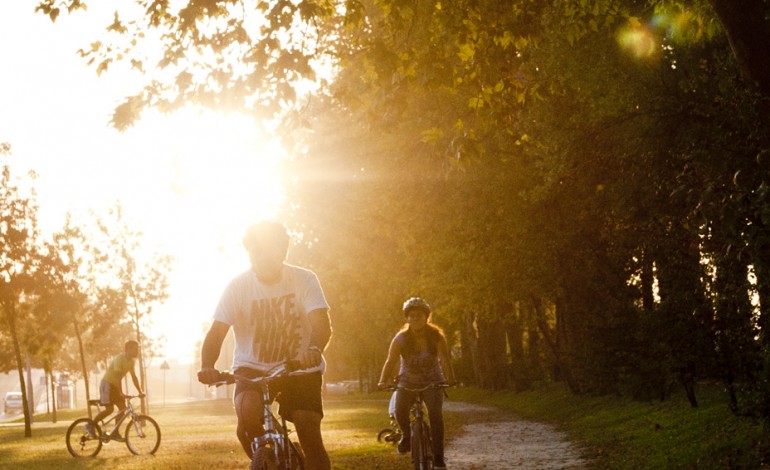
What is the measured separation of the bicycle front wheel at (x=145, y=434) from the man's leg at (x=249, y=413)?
13.9 m

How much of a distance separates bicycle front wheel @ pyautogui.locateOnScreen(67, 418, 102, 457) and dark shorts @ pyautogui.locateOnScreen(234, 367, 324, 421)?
14.7 meters

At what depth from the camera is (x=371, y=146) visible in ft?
100

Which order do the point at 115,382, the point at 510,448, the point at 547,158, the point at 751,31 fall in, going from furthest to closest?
the point at 547,158 → the point at 115,382 → the point at 510,448 → the point at 751,31

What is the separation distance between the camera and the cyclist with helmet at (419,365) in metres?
11.7

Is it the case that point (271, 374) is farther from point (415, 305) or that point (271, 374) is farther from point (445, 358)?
point (445, 358)

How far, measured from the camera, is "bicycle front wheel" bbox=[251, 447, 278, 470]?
20.1ft

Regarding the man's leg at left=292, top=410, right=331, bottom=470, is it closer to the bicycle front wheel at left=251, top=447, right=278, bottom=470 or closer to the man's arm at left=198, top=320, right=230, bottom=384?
the bicycle front wheel at left=251, top=447, right=278, bottom=470

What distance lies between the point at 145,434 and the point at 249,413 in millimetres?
14581

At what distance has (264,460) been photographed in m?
6.15

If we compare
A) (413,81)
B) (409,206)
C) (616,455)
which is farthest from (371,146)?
(413,81)

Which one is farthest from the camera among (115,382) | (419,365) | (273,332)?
(115,382)

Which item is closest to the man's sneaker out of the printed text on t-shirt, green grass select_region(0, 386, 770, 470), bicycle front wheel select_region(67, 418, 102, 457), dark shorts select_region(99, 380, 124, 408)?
green grass select_region(0, 386, 770, 470)

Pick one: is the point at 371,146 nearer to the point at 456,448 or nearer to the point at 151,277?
the point at 456,448

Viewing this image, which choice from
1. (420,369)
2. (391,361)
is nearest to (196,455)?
(391,361)
